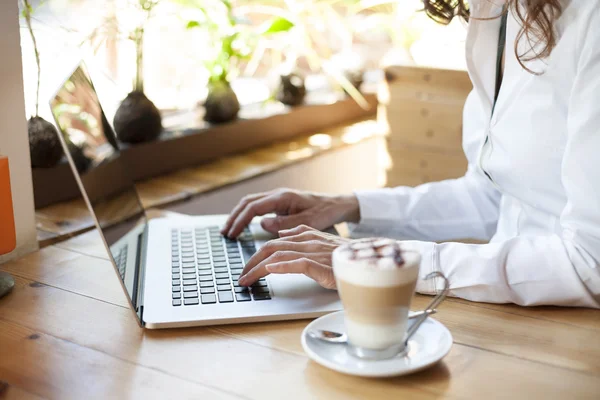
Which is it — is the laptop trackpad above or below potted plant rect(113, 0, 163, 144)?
below

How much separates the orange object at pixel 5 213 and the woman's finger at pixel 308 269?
0.39m

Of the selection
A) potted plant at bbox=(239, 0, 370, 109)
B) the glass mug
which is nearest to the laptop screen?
the glass mug

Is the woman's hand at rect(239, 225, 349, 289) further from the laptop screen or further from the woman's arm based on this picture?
the woman's arm

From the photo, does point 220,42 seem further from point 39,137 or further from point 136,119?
point 39,137

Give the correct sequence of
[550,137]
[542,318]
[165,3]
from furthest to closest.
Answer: [165,3] → [550,137] → [542,318]

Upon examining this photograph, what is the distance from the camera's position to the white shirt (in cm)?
97

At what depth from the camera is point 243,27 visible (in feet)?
7.17

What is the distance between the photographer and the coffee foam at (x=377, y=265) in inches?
28.6

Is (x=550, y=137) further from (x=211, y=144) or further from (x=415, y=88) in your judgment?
(x=415, y=88)

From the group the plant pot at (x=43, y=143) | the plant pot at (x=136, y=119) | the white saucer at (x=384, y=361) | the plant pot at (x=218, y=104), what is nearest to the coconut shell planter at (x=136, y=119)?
the plant pot at (x=136, y=119)

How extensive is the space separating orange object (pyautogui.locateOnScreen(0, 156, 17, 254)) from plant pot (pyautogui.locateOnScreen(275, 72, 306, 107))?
1.44 metres

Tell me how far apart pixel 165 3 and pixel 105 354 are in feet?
4.35

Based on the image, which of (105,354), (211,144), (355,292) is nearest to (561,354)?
(355,292)

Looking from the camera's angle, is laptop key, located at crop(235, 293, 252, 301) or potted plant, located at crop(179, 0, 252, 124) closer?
laptop key, located at crop(235, 293, 252, 301)
